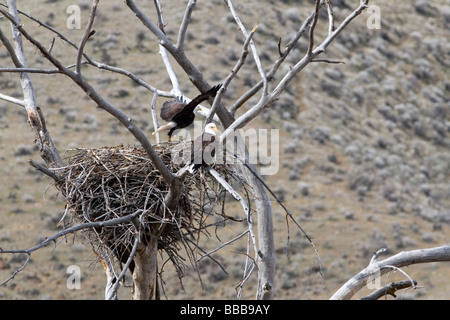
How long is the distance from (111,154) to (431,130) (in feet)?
80.4

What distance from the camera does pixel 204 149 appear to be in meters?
5.27

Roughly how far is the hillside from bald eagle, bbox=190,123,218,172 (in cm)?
1252

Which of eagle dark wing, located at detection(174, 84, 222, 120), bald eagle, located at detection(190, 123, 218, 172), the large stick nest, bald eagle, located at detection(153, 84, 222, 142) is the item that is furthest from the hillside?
bald eagle, located at detection(190, 123, 218, 172)

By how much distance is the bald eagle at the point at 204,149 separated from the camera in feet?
17.0

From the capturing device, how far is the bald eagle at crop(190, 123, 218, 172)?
204 inches

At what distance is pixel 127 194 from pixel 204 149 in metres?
0.84

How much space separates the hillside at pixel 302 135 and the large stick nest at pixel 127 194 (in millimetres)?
11843

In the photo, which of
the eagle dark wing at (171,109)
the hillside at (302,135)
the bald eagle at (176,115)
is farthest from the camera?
the hillside at (302,135)

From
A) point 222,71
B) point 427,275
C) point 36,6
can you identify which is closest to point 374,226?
point 427,275

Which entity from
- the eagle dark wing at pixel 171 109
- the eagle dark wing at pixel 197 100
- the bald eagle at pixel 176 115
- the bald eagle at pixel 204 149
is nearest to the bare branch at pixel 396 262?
the bald eagle at pixel 204 149

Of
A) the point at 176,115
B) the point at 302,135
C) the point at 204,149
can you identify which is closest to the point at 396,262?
the point at 204,149

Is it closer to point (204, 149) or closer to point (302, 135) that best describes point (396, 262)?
point (204, 149)

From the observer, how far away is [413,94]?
30531 mm

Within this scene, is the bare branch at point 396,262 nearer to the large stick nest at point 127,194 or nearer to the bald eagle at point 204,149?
the large stick nest at point 127,194
